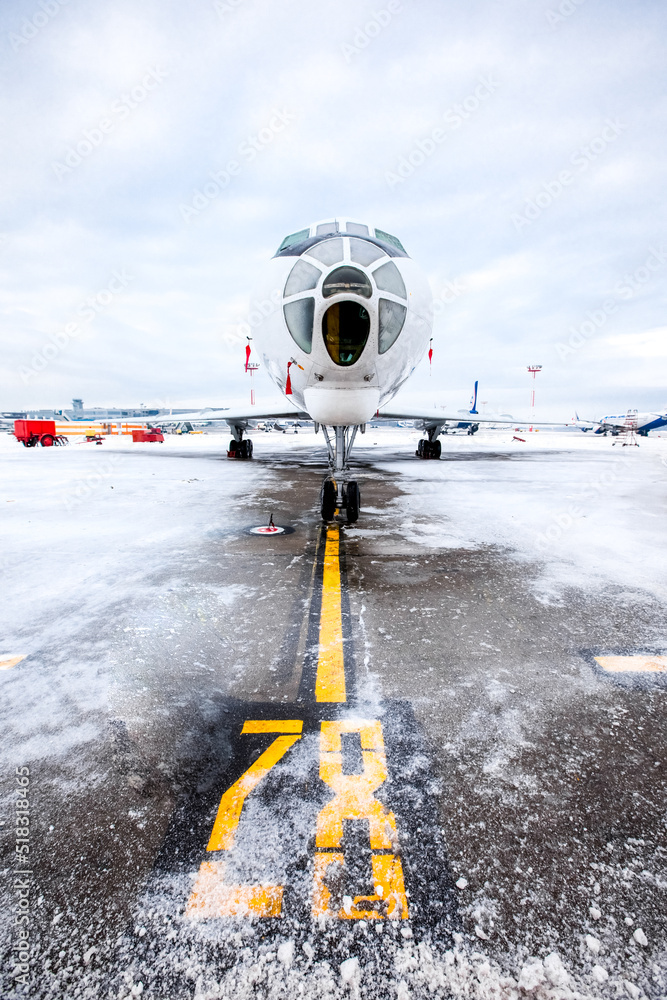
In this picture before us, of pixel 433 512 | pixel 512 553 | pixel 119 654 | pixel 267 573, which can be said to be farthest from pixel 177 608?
pixel 433 512

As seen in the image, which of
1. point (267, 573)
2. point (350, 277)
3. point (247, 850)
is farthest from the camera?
point (350, 277)

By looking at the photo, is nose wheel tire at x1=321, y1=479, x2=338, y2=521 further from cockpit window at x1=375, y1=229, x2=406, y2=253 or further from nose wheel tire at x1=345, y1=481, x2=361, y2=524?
cockpit window at x1=375, y1=229, x2=406, y2=253

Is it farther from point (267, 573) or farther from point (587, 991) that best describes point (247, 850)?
point (267, 573)

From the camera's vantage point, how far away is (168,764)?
1.95 meters

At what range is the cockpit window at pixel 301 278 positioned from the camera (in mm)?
5344

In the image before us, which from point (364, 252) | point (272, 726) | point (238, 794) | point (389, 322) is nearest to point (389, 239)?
point (364, 252)

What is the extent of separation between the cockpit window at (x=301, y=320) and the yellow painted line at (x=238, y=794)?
4596mm

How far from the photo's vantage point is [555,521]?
6824 mm

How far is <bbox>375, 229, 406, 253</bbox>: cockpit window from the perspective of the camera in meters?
6.59

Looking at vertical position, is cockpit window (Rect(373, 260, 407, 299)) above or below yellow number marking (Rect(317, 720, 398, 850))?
above

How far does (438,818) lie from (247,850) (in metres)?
0.68

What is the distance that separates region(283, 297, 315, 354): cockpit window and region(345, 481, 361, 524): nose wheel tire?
202 centimetres

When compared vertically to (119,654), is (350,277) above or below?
above

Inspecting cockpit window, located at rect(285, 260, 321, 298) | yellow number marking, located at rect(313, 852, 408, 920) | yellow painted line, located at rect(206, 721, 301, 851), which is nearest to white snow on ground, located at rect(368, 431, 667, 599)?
yellow painted line, located at rect(206, 721, 301, 851)
